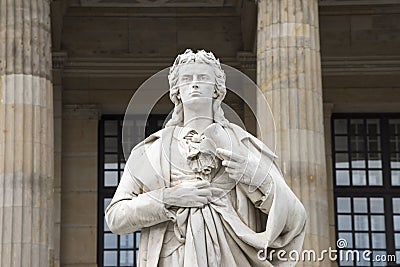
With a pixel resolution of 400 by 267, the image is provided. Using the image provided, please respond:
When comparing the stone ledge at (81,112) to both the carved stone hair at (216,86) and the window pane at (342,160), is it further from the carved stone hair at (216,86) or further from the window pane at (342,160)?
the carved stone hair at (216,86)

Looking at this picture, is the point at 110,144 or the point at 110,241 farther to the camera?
the point at 110,144

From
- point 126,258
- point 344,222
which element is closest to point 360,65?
point 344,222

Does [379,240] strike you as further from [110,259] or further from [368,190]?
[110,259]

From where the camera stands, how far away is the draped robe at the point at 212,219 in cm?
764

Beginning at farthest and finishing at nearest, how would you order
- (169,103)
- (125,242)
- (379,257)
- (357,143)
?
(357,143) < (125,242) < (379,257) < (169,103)

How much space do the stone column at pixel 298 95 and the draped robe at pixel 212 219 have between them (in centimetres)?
1651

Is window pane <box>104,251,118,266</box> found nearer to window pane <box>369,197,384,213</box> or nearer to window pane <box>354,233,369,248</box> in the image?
window pane <box>354,233,369,248</box>

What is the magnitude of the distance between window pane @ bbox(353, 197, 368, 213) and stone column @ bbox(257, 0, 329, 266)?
23.2 feet

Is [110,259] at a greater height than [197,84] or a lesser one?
greater

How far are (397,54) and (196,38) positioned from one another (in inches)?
168

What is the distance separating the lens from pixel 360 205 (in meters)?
32.3

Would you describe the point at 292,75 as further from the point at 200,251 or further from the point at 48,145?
the point at 200,251

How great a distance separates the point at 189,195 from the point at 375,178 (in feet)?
82.5

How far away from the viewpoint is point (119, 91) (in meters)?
32.2
